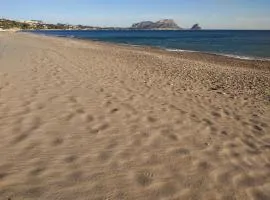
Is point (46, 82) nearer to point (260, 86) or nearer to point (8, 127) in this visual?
point (8, 127)

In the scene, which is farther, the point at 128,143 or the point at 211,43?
the point at 211,43

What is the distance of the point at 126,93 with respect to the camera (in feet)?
28.4

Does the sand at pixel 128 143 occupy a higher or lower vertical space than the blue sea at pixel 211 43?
higher

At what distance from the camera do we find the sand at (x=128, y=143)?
12.6 ft

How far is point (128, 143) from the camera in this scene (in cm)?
513

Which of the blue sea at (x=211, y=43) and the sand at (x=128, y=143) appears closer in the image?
the sand at (x=128, y=143)

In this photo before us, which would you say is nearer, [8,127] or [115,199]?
[115,199]

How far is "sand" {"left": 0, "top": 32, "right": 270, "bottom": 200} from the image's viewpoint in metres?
3.85

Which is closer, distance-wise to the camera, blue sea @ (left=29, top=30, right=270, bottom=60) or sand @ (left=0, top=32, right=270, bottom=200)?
sand @ (left=0, top=32, right=270, bottom=200)

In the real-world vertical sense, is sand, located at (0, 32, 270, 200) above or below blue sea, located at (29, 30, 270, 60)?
above

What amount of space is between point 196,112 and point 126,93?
81.2 inches

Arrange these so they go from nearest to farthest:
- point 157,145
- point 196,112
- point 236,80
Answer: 1. point 157,145
2. point 196,112
3. point 236,80

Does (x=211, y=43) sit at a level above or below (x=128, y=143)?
below

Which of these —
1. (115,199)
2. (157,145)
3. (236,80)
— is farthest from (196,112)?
(236,80)
